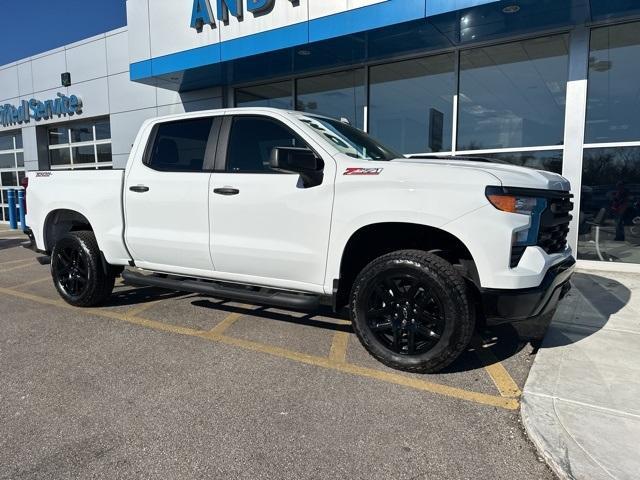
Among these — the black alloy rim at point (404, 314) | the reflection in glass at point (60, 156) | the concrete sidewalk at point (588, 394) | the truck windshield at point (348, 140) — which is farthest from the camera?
the reflection in glass at point (60, 156)

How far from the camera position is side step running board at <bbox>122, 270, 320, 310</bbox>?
12.4ft

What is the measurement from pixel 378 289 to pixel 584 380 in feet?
5.21

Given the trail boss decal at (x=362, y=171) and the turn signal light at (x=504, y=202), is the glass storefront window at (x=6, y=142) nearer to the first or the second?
the trail boss decal at (x=362, y=171)

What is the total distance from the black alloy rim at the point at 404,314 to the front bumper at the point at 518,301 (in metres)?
0.33

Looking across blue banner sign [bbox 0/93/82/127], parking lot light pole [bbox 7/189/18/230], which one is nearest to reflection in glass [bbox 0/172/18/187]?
blue banner sign [bbox 0/93/82/127]

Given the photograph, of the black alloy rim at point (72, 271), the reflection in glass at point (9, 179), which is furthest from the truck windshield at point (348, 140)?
the reflection in glass at point (9, 179)

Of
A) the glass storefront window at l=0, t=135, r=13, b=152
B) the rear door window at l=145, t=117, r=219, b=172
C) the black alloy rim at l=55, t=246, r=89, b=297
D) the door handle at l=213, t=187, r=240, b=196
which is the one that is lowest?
the black alloy rim at l=55, t=246, r=89, b=297

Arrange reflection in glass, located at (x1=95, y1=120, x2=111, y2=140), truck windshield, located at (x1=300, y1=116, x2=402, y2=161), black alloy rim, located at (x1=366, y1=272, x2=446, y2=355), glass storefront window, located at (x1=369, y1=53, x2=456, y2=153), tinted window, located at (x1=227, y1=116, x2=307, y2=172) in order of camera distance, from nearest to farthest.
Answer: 1. black alloy rim, located at (x1=366, y1=272, x2=446, y2=355)
2. truck windshield, located at (x1=300, y1=116, x2=402, y2=161)
3. tinted window, located at (x1=227, y1=116, x2=307, y2=172)
4. glass storefront window, located at (x1=369, y1=53, x2=456, y2=153)
5. reflection in glass, located at (x1=95, y1=120, x2=111, y2=140)

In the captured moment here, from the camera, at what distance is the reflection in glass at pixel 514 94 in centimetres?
777

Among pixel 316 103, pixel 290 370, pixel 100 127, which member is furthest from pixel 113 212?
pixel 100 127

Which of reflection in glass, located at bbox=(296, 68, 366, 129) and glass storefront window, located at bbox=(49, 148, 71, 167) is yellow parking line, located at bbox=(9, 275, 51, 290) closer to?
reflection in glass, located at bbox=(296, 68, 366, 129)

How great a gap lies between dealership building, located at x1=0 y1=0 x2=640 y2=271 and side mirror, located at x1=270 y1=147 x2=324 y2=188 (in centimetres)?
453

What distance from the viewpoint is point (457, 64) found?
8.59 m

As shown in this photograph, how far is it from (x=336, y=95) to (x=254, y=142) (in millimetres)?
6478
